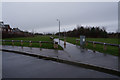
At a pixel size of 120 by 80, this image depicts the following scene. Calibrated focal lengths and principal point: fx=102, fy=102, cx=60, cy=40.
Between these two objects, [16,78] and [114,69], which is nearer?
[16,78]

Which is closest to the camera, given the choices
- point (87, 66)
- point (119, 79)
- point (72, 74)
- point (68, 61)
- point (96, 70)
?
point (119, 79)

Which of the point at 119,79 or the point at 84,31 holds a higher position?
the point at 84,31

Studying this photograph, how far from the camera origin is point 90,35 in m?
55.3

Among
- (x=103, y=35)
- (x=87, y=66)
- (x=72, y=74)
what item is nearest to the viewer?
→ (x=72, y=74)

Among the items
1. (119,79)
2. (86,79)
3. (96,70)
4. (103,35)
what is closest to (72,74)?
(86,79)

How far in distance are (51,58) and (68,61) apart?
1.56 metres

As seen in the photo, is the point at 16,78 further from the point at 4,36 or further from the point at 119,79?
the point at 4,36

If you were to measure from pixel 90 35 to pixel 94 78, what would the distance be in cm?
5354

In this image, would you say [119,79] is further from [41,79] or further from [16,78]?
[16,78]

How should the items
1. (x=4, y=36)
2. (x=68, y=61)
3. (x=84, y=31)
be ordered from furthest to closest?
(x=84, y=31) < (x=4, y=36) < (x=68, y=61)

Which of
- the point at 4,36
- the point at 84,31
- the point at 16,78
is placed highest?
the point at 84,31

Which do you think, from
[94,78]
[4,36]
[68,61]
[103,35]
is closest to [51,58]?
[68,61]

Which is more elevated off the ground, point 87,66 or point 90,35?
point 90,35

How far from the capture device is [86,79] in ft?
13.1
